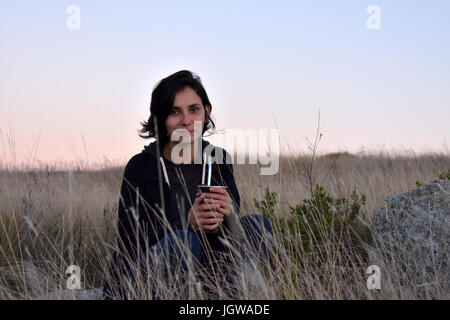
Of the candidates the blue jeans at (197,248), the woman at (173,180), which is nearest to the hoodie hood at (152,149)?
the woman at (173,180)

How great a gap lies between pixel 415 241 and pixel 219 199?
157cm

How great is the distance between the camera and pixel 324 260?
3627mm

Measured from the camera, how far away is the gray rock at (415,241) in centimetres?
326

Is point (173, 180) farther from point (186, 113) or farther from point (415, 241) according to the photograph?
point (415, 241)

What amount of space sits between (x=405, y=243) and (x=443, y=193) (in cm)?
56

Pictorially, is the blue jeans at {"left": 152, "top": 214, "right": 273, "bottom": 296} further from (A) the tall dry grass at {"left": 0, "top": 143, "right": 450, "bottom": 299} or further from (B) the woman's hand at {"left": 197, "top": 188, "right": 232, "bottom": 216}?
(B) the woman's hand at {"left": 197, "top": 188, "right": 232, "bottom": 216}

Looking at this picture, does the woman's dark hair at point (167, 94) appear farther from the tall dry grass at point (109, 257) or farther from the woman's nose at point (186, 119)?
the tall dry grass at point (109, 257)

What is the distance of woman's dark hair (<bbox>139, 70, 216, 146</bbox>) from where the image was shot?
3.56m

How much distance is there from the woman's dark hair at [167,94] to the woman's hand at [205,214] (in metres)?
0.78

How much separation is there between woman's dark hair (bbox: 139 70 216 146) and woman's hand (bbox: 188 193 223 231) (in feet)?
2.56

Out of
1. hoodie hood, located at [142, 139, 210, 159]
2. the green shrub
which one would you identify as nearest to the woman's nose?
hoodie hood, located at [142, 139, 210, 159]

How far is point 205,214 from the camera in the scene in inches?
117
